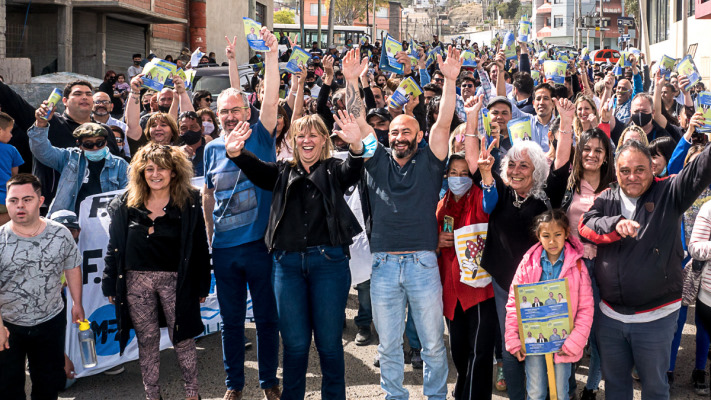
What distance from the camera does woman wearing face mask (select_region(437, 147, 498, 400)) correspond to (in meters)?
4.50

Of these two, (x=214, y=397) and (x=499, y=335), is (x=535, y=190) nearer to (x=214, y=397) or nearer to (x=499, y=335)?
(x=499, y=335)

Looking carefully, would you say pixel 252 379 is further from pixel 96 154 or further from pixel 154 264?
pixel 96 154

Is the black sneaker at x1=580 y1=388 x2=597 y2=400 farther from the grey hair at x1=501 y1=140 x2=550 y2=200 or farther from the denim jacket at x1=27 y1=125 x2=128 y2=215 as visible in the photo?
the denim jacket at x1=27 y1=125 x2=128 y2=215

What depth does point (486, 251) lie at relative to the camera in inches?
177

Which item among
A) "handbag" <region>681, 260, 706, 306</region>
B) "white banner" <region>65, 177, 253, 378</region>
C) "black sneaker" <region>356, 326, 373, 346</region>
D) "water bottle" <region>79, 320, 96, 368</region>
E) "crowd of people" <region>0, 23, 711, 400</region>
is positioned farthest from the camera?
"black sneaker" <region>356, 326, 373, 346</region>

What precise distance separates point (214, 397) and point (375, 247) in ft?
5.57

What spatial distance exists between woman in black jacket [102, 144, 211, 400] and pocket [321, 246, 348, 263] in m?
0.97

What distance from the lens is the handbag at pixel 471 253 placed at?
4523 millimetres

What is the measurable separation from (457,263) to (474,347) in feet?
1.84

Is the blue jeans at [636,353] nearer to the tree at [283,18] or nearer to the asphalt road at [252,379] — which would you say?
the asphalt road at [252,379]

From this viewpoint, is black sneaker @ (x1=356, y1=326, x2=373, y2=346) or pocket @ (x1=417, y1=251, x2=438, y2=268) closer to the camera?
pocket @ (x1=417, y1=251, x2=438, y2=268)

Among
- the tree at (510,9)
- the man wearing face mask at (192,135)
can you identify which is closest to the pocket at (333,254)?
the man wearing face mask at (192,135)

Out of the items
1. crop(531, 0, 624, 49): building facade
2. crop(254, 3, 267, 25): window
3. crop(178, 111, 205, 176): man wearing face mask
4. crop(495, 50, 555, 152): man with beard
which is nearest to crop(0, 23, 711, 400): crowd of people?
crop(178, 111, 205, 176): man wearing face mask

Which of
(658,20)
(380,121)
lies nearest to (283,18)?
(658,20)
